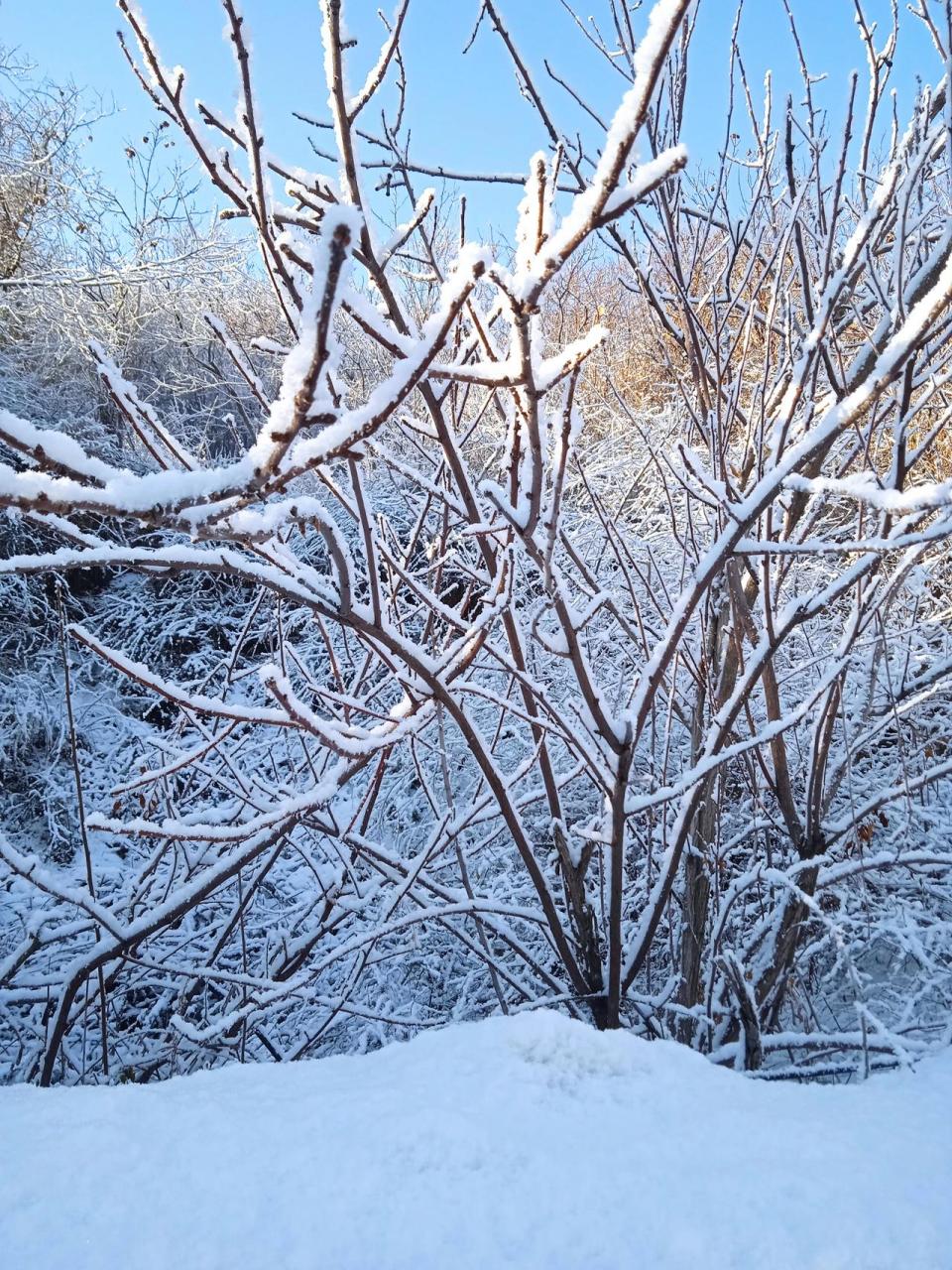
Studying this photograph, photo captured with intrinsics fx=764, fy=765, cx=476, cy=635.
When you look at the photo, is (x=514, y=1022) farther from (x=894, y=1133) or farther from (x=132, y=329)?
(x=132, y=329)

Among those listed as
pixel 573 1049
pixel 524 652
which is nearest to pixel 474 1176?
pixel 573 1049

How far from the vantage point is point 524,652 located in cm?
127

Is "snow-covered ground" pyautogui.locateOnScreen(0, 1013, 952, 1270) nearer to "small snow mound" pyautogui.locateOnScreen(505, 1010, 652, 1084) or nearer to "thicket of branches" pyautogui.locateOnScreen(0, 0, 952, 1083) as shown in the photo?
"small snow mound" pyautogui.locateOnScreen(505, 1010, 652, 1084)

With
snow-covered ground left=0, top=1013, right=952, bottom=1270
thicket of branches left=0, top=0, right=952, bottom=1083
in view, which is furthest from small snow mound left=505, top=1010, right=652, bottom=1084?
thicket of branches left=0, top=0, right=952, bottom=1083

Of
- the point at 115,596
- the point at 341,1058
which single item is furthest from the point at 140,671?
the point at 115,596

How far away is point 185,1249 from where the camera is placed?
0.40m

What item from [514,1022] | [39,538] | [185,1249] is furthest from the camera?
[39,538]

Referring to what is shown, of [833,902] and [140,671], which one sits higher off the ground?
[140,671]

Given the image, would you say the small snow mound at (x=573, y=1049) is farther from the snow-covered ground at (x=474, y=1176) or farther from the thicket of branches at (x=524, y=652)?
the thicket of branches at (x=524, y=652)

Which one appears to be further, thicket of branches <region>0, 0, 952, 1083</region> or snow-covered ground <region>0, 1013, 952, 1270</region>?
thicket of branches <region>0, 0, 952, 1083</region>

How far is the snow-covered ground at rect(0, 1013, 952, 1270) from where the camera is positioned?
1.31ft

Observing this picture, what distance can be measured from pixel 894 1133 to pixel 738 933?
1672 mm

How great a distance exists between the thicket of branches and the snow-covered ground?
289 mm

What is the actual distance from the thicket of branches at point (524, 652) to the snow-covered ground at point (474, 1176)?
29 cm
